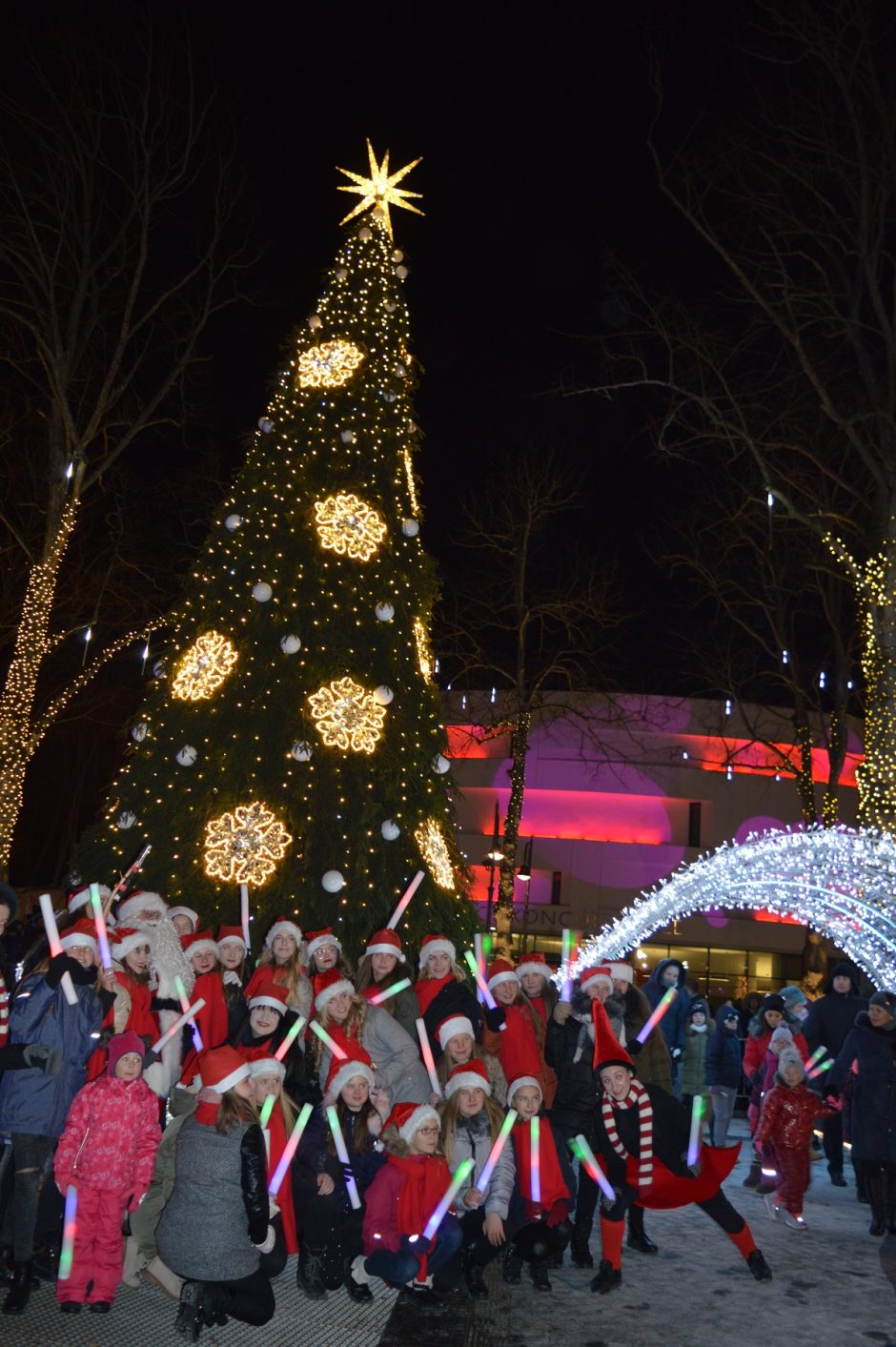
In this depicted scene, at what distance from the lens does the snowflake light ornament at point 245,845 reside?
9.77 m

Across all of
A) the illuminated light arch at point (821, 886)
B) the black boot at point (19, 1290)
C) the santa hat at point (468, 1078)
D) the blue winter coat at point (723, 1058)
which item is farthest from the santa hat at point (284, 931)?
the blue winter coat at point (723, 1058)

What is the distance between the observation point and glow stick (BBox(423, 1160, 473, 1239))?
5969 millimetres

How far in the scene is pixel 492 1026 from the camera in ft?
24.8

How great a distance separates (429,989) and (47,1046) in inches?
124

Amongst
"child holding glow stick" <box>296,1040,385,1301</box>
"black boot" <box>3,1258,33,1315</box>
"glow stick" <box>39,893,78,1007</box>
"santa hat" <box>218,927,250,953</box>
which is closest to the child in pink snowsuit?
"black boot" <box>3,1258,33,1315</box>

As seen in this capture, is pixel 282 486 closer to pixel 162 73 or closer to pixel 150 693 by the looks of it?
pixel 150 693

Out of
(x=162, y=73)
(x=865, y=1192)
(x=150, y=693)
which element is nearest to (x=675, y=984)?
(x=865, y=1192)

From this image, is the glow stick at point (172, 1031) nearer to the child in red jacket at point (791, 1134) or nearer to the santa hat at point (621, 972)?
the santa hat at point (621, 972)

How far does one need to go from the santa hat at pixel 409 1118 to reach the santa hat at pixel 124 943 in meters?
1.69

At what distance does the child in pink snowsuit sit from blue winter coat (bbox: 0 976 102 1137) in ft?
0.31

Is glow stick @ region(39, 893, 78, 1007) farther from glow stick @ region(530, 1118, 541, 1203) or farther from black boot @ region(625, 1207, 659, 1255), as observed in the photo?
black boot @ region(625, 1207, 659, 1255)

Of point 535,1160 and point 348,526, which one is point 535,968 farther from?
→ point 348,526

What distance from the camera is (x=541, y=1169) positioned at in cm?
650

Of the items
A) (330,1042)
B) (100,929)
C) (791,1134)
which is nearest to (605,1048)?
(330,1042)
